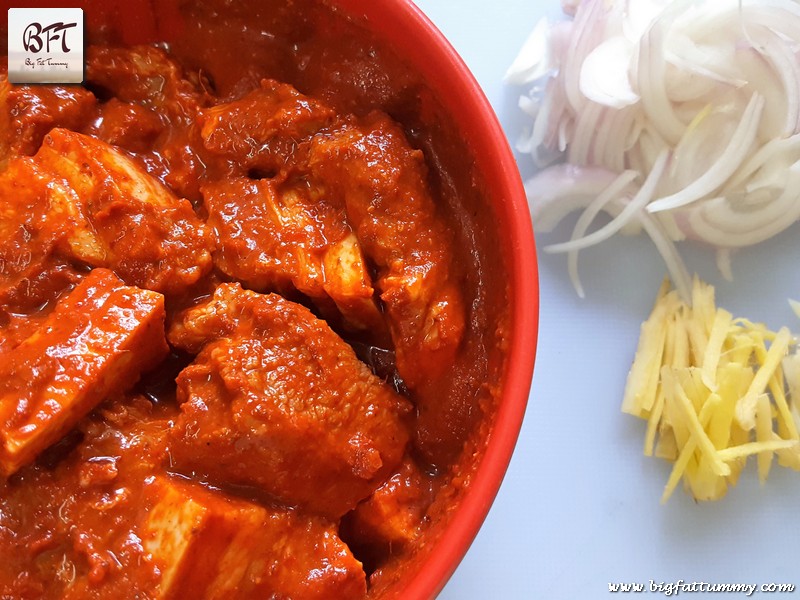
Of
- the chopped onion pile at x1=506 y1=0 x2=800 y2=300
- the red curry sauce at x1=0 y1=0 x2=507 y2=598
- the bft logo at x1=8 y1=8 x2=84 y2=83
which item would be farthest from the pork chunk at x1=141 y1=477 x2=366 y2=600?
the chopped onion pile at x1=506 y1=0 x2=800 y2=300

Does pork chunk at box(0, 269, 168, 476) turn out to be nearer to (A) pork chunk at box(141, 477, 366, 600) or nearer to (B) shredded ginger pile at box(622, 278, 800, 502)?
(A) pork chunk at box(141, 477, 366, 600)

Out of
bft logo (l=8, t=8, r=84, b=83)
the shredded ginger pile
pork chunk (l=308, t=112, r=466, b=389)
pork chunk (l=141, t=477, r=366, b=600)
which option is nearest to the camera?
pork chunk (l=141, t=477, r=366, b=600)

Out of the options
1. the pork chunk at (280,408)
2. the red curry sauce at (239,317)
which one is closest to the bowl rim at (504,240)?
the red curry sauce at (239,317)

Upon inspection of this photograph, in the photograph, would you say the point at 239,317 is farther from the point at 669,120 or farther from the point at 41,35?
the point at 669,120

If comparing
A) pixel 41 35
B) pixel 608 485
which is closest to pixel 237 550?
pixel 608 485

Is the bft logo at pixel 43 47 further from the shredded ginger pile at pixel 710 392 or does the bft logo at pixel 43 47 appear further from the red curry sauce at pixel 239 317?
the shredded ginger pile at pixel 710 392
